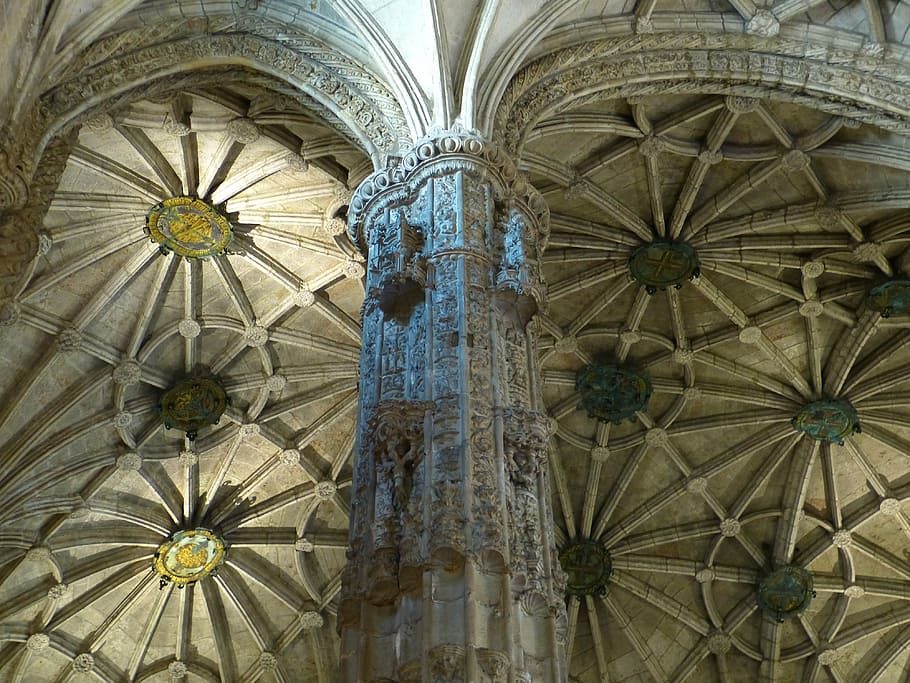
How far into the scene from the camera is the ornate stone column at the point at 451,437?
29.8ft

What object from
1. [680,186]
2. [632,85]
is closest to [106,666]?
[680,186]

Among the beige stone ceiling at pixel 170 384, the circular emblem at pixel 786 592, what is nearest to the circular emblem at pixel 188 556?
the beige stone ceiling at pixel 170 384

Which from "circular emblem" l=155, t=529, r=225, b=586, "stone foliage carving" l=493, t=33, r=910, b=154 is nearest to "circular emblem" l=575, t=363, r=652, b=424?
"circular emblem" l=155, t=529, r=225, b=586

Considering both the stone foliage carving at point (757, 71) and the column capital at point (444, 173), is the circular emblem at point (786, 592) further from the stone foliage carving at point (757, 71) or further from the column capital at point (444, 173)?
the column capital at point (444, 173)

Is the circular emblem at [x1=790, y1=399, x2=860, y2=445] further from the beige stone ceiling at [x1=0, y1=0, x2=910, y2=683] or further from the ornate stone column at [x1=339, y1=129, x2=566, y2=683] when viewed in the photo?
the ornate stone column at [x1=339, y1=129, x2=566, y2=683]

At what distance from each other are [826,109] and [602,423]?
308 inches

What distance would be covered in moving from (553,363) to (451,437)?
11.6 meters

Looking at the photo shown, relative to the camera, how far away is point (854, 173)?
18.1m

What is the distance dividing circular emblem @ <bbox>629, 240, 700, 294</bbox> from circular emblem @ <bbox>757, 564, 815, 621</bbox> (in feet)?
19.7

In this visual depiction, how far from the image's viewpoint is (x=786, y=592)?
23.2 meters

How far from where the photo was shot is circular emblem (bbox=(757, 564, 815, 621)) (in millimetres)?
23094

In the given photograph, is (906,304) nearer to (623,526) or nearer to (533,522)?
(623,526)

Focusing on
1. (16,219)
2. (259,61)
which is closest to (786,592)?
(259,61)

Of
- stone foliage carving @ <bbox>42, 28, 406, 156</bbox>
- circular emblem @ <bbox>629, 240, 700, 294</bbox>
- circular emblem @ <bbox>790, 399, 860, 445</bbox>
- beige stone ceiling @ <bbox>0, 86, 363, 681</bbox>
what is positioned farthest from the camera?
circular emblem @ <bbox>790, 399, 860, 445</bbox>
